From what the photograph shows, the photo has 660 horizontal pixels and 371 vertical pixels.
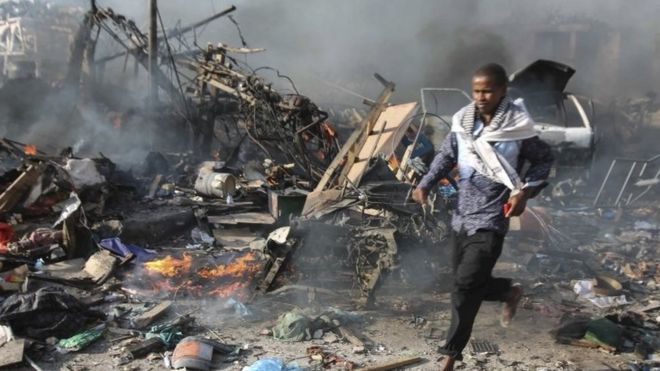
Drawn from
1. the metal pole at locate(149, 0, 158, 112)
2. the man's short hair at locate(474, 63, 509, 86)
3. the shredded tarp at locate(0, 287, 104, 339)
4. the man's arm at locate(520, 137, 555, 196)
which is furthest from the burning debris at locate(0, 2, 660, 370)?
the metal pole at locate(149, 0, 158, 112)

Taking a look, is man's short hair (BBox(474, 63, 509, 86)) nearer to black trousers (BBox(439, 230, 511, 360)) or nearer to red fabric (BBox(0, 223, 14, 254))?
black trousers (BBox(439, 230, 511, 360))

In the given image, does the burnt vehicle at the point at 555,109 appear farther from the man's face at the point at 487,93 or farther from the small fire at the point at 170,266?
the man's face at the point at 487,93

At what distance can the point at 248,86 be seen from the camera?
9.70 metres

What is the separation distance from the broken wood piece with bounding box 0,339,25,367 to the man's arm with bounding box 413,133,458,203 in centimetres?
267

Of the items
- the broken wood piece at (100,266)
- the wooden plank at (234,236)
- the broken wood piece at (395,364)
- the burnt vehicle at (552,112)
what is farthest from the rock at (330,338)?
the burnt vehicle at (552,112)

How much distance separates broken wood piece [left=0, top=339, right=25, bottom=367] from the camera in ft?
11.1

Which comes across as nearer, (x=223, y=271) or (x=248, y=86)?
(x=223, y=271)

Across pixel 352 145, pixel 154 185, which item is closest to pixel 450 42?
pixel 352 145

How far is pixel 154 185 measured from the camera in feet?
28.1

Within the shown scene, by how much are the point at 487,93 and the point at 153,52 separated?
31.2ft

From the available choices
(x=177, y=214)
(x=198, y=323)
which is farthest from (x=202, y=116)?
(x=198, y=323)

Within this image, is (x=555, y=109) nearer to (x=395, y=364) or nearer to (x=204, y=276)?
(x=204, y=276)

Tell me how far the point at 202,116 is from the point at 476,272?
979 centimetres

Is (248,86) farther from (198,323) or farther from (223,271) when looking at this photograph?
(198,323)
